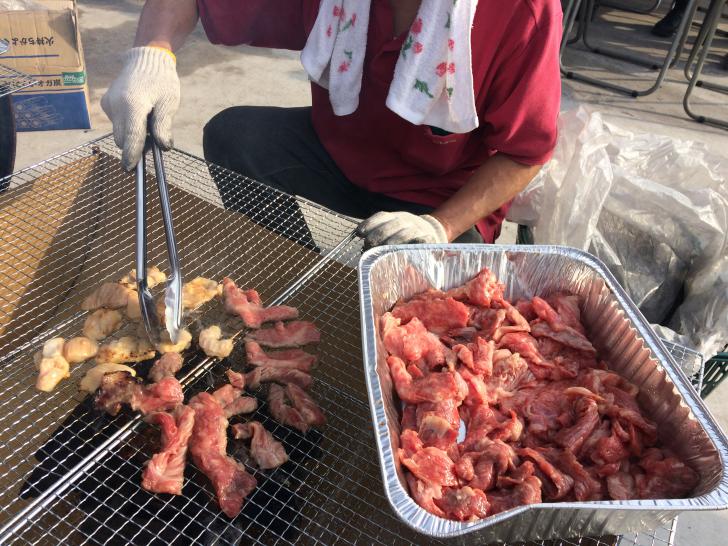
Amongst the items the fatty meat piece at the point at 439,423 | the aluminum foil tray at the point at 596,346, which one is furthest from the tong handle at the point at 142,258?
the fatty meat piece at the point at 439,423

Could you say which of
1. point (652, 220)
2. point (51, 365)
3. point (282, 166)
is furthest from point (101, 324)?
point (652, 220)

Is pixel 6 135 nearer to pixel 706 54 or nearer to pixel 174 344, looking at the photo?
pixel 174 344

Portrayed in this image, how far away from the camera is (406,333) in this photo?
195 cm

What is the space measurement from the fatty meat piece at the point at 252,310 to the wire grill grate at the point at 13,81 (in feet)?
5.12

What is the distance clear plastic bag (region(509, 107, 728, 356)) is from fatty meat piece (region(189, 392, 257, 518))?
1806 millimetres

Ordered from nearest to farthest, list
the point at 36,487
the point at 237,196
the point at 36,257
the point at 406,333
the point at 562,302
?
the point at 36,487
the point at 406,333
the point at 562,302
the point at 36,257
the point at 237,196

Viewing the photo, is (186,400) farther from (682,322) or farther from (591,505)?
(682,322)

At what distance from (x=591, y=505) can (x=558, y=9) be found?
185 cm

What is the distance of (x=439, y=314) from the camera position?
207 cm

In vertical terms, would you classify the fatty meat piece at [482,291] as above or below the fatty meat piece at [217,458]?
above

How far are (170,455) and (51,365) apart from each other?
0.62 m

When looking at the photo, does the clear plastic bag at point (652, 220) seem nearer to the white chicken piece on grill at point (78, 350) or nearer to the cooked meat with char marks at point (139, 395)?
the cooked meat with char marks at point (139, 395)

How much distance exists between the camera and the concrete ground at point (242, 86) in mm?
4988

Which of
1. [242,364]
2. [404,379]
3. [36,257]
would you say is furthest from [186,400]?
[36,257]
